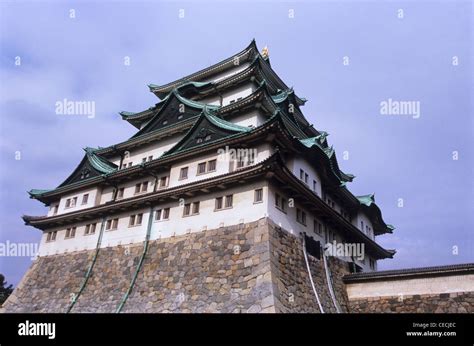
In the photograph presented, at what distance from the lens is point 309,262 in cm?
2195

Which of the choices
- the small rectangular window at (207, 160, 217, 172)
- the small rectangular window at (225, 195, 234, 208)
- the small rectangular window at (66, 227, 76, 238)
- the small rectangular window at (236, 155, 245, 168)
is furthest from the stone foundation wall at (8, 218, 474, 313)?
the small rectangular window at (207, 160, 217, 172)

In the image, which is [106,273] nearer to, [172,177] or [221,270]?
[172,177]

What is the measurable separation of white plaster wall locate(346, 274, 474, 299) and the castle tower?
1229mm

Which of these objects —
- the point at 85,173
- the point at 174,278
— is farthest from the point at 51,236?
the point at 174,278

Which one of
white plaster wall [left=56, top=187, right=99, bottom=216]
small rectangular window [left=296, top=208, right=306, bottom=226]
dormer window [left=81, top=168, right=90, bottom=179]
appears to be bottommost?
small rectangular window [left=296, top=208, right=306, bottom=226]

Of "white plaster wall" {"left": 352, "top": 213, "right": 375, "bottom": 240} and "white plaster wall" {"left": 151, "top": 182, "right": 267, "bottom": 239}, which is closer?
"white plaster wall" {"left": 151, "top": 182, "right": 267, "bottom": 239}

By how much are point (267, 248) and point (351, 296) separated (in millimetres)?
9619

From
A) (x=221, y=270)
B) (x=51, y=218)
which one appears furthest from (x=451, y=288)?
(x=51, y=218)

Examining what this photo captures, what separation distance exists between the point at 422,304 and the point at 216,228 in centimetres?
1265

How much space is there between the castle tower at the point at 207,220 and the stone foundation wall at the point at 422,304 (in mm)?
1963

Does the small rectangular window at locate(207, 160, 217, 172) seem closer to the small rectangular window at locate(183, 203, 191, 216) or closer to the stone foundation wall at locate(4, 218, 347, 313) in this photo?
the small rectangular window at locate(183, 203, 191, 216)

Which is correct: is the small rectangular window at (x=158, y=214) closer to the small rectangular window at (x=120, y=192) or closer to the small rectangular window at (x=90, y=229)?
the small rectangular window at (x=120, y=192)

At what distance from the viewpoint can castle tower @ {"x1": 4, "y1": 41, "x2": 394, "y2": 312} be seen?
19.3 m
